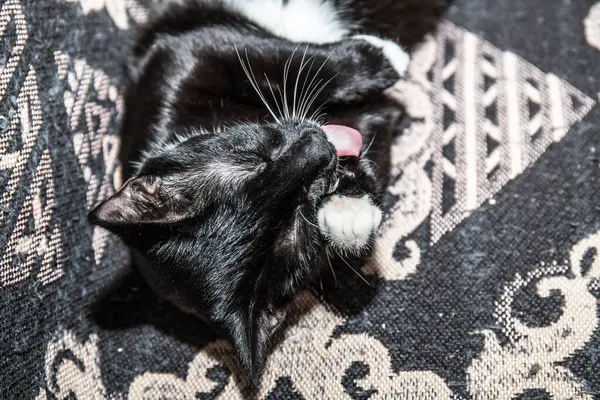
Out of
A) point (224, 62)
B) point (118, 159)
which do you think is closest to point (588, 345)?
point (224, 62)

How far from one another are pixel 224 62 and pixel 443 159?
490mm

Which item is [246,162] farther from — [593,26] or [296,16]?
[593,26]

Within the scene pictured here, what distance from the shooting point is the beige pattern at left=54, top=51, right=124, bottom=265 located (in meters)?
1.12

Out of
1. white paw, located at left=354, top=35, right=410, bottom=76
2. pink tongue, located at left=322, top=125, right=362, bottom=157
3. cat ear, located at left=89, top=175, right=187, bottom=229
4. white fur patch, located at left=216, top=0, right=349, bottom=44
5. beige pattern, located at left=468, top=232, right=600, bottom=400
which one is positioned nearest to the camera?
cat ear, located at left=89, top=175, right=187, bottom=229

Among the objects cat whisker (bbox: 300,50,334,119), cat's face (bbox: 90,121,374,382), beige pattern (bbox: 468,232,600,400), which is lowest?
beige pattern (bbox: 468,232,600,400)

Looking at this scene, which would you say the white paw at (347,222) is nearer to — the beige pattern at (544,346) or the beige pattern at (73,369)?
the beige pattern at (544,346)

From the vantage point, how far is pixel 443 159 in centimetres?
122

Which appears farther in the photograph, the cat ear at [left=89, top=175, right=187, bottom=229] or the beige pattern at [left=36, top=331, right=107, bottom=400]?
the beige pattern at [left=36, top=331, right=107, bottom=400]

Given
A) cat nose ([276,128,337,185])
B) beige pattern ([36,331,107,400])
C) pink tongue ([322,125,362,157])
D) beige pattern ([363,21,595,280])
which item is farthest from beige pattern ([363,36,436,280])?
beige pattern ([36,331,107,400])

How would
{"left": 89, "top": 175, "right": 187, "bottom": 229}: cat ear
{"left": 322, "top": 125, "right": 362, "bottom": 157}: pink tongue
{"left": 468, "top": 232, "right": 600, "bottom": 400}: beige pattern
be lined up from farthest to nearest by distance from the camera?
{"left": 322, "top": 125, "right": 362, "bottom": 157}: pink tongue < {"left": 468, "top": 232, "right": 600, "bottom": 400}: beige pattern < {"left": 89, "top": 175, "right": 187, "bottom": 229}: cat ear

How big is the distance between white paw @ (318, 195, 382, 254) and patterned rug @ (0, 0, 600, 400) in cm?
17

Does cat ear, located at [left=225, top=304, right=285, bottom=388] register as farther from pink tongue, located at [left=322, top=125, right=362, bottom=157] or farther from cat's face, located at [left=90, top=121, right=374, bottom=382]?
pink tongue, located at [left=322, top=125, right=362, bottom=157]

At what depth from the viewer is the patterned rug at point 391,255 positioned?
0.99 meters

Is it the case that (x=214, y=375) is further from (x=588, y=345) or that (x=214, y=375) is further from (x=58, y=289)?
(x=588, y=345)
